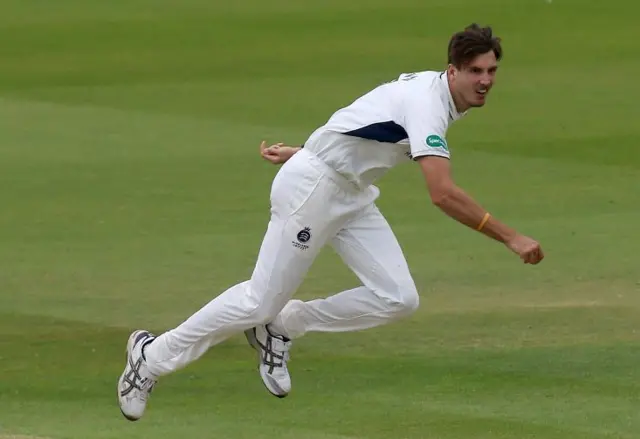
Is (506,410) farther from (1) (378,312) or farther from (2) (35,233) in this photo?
(2) (35,233)

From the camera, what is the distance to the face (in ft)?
23.3

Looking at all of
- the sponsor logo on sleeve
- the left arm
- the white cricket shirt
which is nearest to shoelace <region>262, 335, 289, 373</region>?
the left arm

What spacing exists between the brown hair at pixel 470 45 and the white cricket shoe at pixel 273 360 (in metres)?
1.80

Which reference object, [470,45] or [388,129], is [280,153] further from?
[470,45]

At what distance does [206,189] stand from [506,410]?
5.67 m

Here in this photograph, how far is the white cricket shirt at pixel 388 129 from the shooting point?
697 centimetres

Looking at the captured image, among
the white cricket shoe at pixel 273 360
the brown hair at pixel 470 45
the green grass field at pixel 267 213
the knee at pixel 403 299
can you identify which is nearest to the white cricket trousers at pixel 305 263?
the knee at pixel 403 299

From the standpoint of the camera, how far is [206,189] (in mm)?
13203

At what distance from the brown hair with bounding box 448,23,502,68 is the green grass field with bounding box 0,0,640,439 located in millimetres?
1917

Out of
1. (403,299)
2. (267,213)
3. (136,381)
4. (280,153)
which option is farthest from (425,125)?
(267,213)

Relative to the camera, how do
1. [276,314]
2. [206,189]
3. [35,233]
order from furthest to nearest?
[206,189] → [35,233] → [276,314]

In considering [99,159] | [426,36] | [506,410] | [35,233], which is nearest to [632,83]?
[426,36]

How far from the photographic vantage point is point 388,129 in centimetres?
728

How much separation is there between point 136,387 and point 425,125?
2.09 metres
